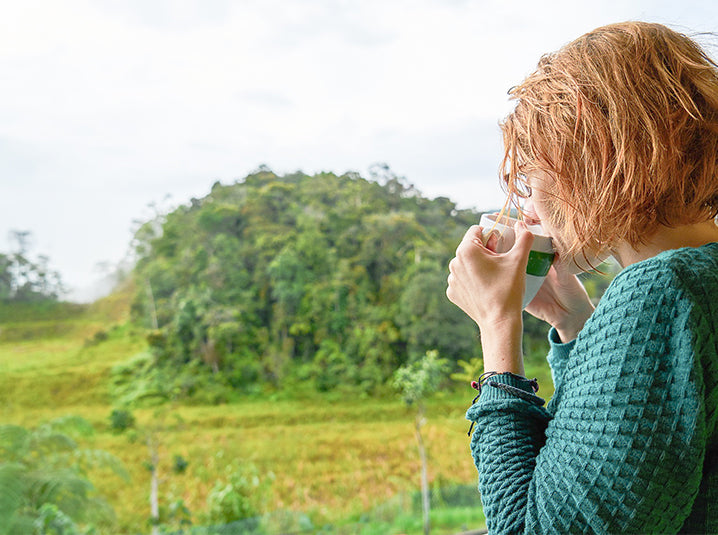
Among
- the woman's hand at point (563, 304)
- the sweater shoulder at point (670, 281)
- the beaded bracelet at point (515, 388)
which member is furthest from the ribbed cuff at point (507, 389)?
the woman's hand at point (563, 304)

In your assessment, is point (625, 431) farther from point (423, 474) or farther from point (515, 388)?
point (423, 474)

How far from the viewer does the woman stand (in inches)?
19.7

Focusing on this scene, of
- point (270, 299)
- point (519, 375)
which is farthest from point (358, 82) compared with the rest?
point (519, 375)

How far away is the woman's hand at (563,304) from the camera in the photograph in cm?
84

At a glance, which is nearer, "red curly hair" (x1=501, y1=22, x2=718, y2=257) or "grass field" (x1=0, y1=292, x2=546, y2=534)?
"red curly hair" (x1=501, y1=22, x2=718, y2=257)

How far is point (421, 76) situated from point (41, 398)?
1604 millimetres

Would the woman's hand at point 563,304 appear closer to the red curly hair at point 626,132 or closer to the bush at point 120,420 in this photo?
the red curly hair at point 626,132

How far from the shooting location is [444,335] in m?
2.16

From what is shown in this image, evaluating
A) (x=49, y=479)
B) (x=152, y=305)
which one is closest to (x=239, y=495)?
(x=49, y=479)

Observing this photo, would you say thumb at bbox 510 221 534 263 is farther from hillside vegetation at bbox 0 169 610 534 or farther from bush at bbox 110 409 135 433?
bush at bbox 110 409 135 433

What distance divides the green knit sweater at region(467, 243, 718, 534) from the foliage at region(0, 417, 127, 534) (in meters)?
1.65

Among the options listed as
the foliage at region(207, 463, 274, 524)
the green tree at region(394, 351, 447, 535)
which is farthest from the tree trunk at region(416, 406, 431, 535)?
the foliage at region(207, 463, 274, 524)

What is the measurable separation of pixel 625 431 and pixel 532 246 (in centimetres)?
27

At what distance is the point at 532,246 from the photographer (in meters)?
0.71
